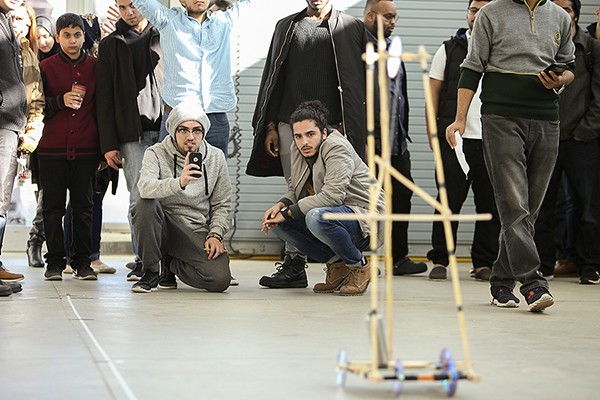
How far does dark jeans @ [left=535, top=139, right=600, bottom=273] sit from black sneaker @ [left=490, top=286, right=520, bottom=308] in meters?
1.90

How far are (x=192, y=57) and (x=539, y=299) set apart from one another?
2.54 meters

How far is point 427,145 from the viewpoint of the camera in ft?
28.2

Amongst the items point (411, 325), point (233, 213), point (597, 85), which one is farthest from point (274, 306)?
point (233, 213)

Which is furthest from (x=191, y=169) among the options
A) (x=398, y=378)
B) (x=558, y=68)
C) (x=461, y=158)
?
(x=398, y=378)

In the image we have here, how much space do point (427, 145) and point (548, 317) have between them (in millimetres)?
3952

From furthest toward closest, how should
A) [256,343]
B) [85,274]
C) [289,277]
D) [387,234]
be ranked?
[85,274] → [289,277] → [256,343] → [387,234]

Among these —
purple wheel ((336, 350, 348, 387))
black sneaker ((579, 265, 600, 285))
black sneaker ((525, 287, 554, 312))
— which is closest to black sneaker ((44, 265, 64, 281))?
black sneaker ((525, 287, 554, 312))

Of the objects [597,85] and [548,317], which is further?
[597,85]

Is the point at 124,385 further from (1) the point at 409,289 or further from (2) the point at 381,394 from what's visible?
(1) the point at 409,289

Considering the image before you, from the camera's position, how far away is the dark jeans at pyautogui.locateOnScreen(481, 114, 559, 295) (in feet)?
15.9

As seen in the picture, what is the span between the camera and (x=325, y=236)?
17.8ft

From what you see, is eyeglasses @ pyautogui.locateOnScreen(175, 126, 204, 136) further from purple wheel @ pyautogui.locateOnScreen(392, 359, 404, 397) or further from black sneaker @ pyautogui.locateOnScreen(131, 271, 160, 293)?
purple wheel @ pyautogui.locateOnScreen(392, 359, 404, 397)

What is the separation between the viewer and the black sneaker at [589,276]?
22.2 feet

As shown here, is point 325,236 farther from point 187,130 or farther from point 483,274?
point 483,274
